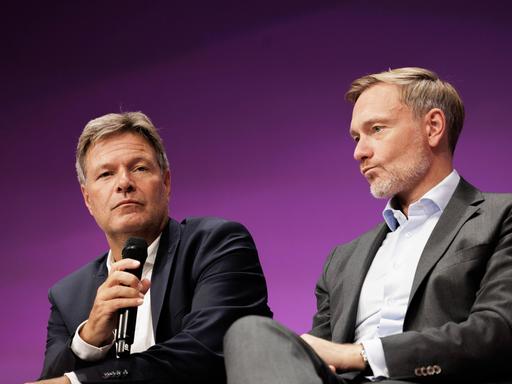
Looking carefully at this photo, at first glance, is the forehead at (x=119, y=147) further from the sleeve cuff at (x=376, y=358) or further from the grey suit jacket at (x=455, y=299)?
the sleeve cuff at (x=376, y=358)

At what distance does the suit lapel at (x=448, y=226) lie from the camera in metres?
2.23

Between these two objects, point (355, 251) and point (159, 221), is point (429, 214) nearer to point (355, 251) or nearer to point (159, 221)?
point (355, 251)

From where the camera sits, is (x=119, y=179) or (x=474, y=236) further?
(x=119, y=179)

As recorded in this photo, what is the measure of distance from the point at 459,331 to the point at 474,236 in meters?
0.33

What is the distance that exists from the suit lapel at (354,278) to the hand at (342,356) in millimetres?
269

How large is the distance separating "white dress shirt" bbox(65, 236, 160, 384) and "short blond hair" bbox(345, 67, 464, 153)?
3.15 ft

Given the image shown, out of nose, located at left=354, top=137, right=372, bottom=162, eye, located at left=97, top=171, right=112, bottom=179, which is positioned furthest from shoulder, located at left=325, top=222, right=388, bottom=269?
eye, located at left=97, top=171, right=112, bottom=179

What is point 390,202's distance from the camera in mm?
2619

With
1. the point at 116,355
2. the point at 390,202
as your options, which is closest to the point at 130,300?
the point at 116,355

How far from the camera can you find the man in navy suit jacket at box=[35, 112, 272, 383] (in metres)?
2.43

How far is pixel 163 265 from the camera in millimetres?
2793

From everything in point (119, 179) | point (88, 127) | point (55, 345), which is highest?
point (88, 127)

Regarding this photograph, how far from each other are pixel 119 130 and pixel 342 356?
1330mm

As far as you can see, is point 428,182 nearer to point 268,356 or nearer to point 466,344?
point 466,344
